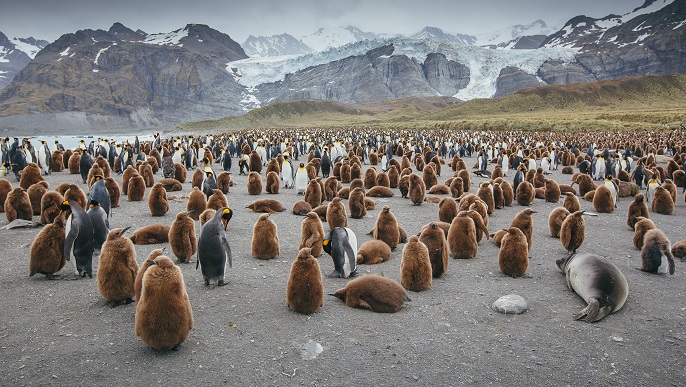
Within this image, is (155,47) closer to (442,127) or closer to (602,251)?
(442,127)

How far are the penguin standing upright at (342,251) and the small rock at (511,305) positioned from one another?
1.93 meters

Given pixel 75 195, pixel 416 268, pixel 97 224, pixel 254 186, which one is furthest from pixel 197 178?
pixel 416 268

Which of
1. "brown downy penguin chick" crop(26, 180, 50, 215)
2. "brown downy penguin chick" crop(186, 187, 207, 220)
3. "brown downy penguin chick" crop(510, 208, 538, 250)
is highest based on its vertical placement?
"brown downy penguin chick" crop(26, 180, 50, 215)

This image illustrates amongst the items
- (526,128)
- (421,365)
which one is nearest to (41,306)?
(421,365)

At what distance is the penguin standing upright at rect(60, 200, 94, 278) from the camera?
18.0 ft

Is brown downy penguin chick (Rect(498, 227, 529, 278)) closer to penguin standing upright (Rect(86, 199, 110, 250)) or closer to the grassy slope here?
penguin standing upright (Rect(86, 199, 110, 250))

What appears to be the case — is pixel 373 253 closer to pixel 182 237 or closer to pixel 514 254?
pixel 514 254

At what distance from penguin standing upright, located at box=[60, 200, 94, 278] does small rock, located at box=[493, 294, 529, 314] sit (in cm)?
507

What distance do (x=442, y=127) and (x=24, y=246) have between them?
2711 inches

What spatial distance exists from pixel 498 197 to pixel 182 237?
26.6ft

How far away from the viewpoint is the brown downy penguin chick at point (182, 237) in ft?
20.8

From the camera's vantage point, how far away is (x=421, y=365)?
3879mm

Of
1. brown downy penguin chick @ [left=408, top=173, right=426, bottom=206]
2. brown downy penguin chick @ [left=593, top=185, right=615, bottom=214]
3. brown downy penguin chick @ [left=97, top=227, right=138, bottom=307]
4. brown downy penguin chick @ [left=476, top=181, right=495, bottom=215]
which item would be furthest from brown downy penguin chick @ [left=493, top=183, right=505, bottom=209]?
brown downy penguin chick @ [left=97, top=227, right=138, bottom=307]

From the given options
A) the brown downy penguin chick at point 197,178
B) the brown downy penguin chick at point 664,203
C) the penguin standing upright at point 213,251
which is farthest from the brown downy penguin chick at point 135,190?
the brown downy penguin chick at point 664,203
